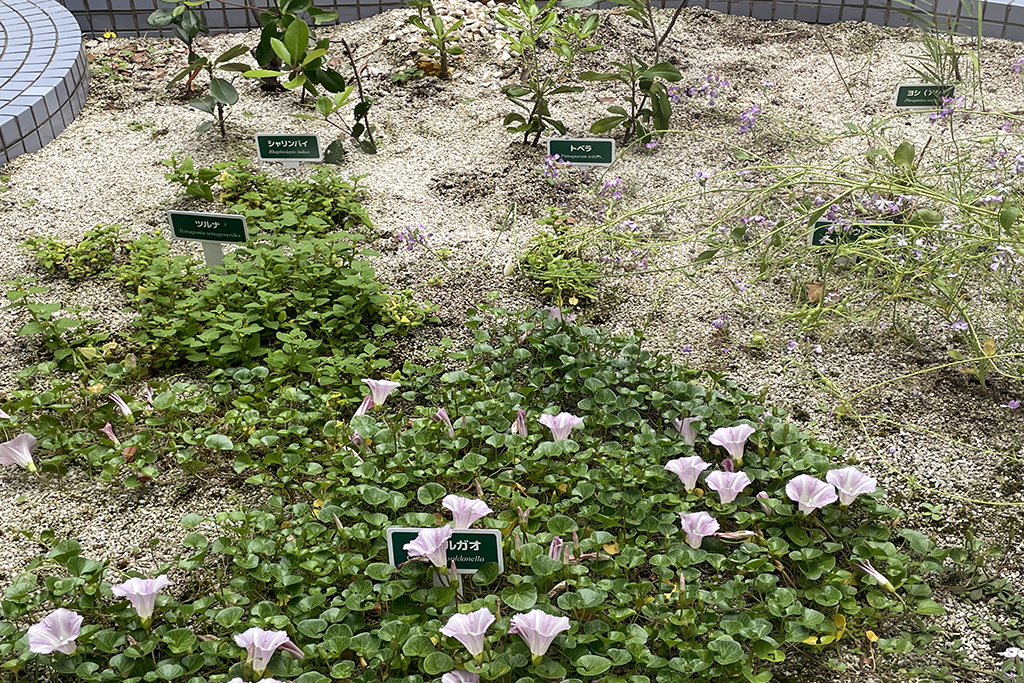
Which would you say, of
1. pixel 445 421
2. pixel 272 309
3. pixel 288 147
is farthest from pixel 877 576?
pixel 288 147

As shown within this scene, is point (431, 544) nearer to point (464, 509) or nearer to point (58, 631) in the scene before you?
point (464, 509)

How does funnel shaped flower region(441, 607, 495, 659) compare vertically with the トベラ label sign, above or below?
below

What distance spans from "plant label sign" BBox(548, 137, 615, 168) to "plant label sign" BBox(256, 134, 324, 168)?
3.10 ft

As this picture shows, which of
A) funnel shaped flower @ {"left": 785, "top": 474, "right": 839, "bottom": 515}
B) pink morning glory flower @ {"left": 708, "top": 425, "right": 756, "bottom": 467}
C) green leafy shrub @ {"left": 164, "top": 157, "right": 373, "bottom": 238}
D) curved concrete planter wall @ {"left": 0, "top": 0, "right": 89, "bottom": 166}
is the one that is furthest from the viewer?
curved concrete planter wall @ {"left": 0, "top": 0, "right": 89, "bottom": 166}

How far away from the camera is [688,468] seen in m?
1.99

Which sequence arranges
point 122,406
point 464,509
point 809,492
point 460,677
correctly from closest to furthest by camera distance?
point 460,677 → point 464,509 → point 809,492 → point 122,406

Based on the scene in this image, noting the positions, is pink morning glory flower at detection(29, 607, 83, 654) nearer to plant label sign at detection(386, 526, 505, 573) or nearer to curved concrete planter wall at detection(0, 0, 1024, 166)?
plant label sign at detection(386, 526, 505, 573)

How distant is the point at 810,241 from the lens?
2852 mm

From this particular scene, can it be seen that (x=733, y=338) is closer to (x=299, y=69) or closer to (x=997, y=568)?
(x=997, y=568)

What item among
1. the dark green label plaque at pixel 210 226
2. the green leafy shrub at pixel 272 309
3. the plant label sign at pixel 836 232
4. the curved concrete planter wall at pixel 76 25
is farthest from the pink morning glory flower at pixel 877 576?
the curved concrete planter wall at pixel 76 25

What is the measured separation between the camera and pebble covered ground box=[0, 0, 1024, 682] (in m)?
2.13

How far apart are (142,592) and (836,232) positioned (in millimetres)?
2189

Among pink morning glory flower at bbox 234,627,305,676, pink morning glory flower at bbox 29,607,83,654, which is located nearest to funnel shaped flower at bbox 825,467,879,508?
pink morning glory flower at bbox 234,627,305,676

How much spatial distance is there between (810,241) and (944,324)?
48cm
